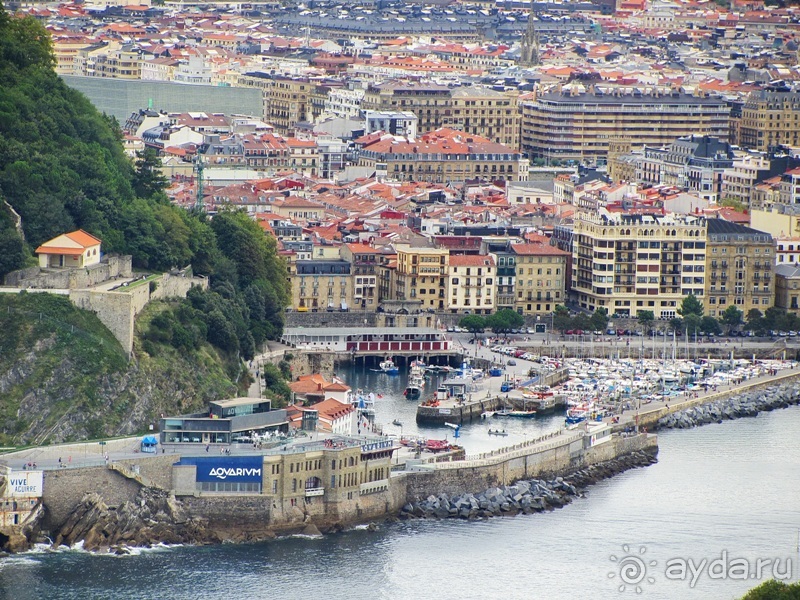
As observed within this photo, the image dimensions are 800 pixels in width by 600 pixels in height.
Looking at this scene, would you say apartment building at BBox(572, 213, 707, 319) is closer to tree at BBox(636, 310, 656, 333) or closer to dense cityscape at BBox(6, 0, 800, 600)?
dense cityscape at BBox(6, 0, 800, 600)

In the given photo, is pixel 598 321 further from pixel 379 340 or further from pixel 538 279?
pixel 379 340

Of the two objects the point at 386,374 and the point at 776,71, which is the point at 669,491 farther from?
the point at 776,71

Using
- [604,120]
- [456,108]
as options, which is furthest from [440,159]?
[604,120]

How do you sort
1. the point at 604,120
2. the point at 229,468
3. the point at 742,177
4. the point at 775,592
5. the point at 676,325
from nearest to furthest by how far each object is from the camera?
the point at 775,592 → the point at 229,468 → the point at 676,325 → the point at 742,177 → the point at 604,120

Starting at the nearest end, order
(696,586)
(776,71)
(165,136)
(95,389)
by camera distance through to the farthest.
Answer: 1. (696,586)
2. (95,389)
3. (165,136)
4. (776,71)

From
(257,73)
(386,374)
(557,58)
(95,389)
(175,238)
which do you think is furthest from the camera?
(557,58)

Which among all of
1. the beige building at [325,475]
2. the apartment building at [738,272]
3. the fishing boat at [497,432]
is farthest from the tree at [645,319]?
the beige building at [325,475]

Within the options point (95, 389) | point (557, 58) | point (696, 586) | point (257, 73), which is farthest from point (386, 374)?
point (557, 58)

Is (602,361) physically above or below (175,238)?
below

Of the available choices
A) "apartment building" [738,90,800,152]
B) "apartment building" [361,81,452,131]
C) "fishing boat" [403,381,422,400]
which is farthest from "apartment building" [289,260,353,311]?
"apartment building" [738,90,800,152]
